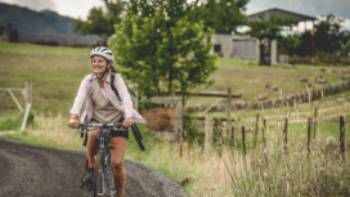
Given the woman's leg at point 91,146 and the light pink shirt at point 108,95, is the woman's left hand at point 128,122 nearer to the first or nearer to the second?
the light pink shirt at point 108,95

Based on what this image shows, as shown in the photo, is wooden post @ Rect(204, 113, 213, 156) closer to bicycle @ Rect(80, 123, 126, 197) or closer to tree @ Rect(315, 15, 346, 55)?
bicycle @ Rect(80, 123, 126, 197)

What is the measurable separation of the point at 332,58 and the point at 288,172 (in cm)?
4823

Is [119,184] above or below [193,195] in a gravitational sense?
above

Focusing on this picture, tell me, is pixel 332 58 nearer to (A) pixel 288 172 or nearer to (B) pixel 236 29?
(B) pixel 236 29

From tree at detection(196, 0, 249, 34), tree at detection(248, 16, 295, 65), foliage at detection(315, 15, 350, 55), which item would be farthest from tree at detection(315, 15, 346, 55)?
tree at detection(248, 16, 295, 65)

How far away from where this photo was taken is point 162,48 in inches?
754

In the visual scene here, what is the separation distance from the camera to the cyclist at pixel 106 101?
7.32 meters

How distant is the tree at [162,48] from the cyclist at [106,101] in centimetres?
1141

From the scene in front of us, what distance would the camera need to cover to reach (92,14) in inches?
2763

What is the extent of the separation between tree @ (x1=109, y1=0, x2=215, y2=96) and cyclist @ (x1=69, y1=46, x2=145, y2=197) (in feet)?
37.4

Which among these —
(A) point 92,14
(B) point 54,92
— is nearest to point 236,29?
(A) point 92,14

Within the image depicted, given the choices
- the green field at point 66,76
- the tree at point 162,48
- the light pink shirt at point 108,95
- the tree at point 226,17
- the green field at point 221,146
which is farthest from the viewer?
the tree at point 226,17

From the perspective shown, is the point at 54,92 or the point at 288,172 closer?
the point at 288,172

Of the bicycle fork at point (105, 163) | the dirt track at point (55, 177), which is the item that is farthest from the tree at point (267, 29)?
the bicycle fork at point (105, 163)
